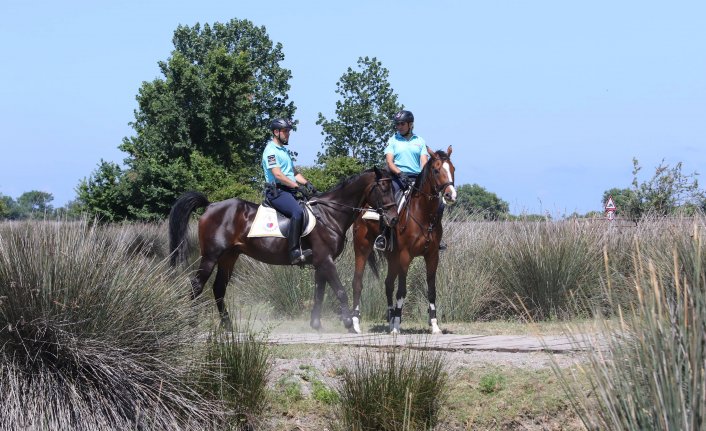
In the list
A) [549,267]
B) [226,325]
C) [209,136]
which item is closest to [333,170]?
[209,136]

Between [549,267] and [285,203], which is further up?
[285,203]

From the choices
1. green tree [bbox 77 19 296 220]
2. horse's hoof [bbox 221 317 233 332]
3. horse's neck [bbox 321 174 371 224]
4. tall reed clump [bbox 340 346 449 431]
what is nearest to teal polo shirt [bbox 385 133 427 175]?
horse's neck [bbox 321 174 371 224]

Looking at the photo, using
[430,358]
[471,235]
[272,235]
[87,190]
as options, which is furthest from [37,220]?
[87,190]

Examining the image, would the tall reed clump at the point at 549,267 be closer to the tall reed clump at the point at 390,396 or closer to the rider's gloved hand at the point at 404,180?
the rider's gloved hand at the point at 404,180

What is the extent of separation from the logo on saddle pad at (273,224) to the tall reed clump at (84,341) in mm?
5307

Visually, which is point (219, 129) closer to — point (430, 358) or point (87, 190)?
point (87, 190)

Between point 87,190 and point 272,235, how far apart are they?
26567mm

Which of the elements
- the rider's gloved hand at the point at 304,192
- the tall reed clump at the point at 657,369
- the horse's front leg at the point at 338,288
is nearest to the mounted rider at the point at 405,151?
the horse's front leg at the point at 338,288

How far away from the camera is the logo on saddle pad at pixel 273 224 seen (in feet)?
44.8

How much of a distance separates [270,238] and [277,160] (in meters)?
1.10

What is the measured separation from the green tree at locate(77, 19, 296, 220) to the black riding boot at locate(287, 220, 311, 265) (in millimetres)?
21361

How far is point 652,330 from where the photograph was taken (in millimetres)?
4766

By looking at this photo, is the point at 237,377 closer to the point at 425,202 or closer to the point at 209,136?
the point at 425,202

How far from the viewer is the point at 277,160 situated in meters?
13.5
